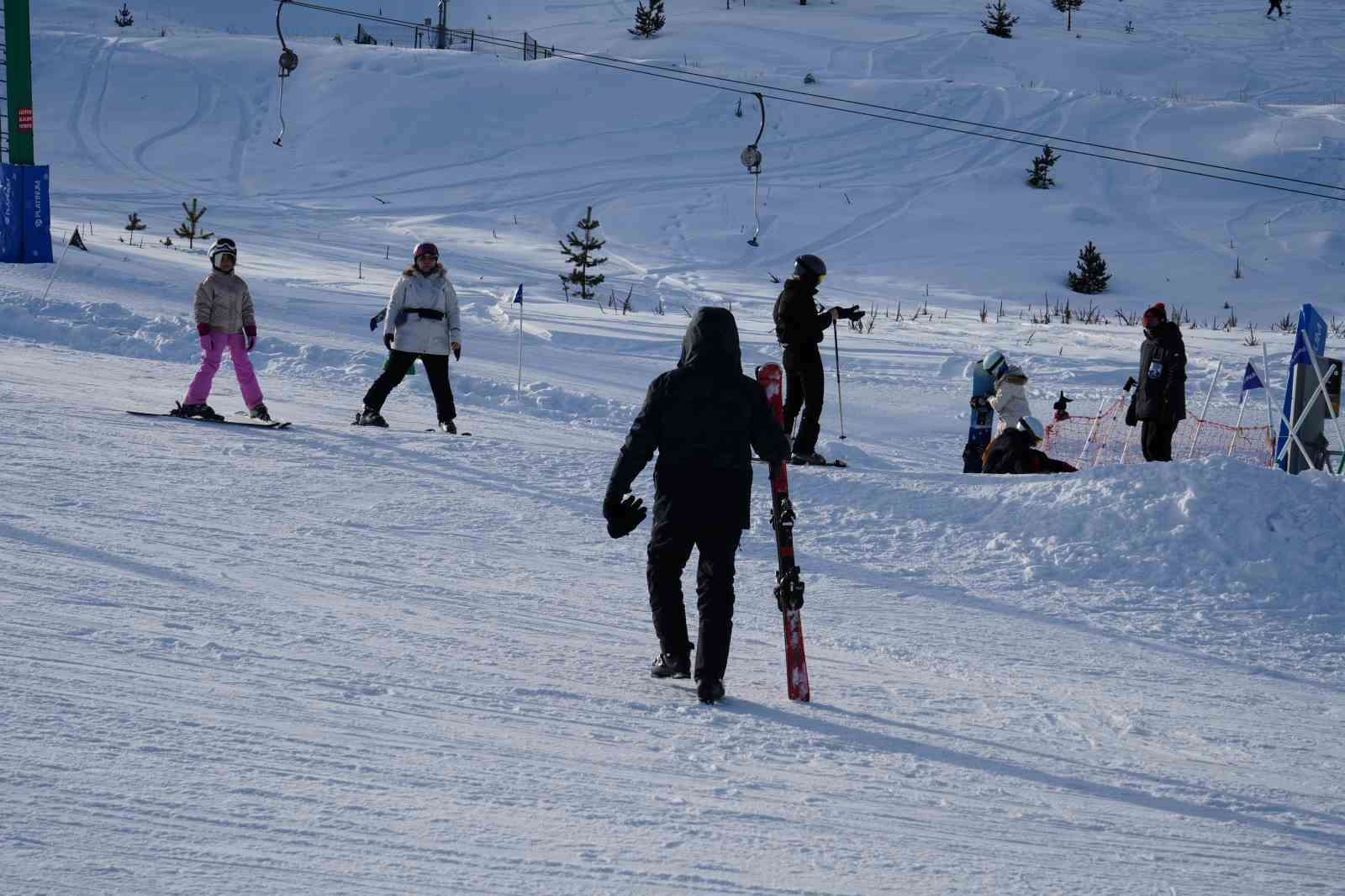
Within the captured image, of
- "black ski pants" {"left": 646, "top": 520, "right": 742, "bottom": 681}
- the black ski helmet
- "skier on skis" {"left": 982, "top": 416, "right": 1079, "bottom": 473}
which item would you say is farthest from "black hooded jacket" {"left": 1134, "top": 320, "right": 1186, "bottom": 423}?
"black ski pants" {"left": 646, "top": 520, "right": 742, "bottom": 681}

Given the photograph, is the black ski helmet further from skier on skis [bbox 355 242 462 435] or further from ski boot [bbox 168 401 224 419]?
ski boot [bbox 168 401 224 419]

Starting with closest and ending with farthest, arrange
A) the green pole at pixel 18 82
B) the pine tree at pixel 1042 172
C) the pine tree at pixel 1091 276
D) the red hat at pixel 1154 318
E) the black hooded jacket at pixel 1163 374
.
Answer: the black hooded jacket at pixel 1163 374 → the red hat at pixel 1154 318 → the green pole at pixel 18 82 → the pine tree at pixel 1091 276 → the pine tree at pixel 1042 172

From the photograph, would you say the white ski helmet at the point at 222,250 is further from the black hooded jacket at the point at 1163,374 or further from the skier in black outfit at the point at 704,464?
the black hooded jacket at the point at 1163,374

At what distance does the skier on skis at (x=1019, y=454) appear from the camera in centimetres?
1045

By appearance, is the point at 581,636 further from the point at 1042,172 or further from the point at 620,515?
the point at 1042,172

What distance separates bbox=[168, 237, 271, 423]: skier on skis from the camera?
10078 millimetres

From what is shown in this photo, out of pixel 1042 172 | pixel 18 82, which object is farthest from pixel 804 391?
pixel 1042 172

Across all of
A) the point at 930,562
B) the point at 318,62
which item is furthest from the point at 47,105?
the point at 930,562

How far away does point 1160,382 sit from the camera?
11102 millimetres

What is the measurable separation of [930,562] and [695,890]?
500 centimetres

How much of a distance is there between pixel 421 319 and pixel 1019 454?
502 cm

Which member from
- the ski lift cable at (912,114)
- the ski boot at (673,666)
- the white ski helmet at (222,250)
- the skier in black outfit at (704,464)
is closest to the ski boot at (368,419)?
the white ski helmet at (222,250)

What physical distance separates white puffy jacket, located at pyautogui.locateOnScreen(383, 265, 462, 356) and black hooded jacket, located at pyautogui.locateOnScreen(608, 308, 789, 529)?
5.73 m

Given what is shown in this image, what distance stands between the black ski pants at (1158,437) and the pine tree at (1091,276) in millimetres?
15971
